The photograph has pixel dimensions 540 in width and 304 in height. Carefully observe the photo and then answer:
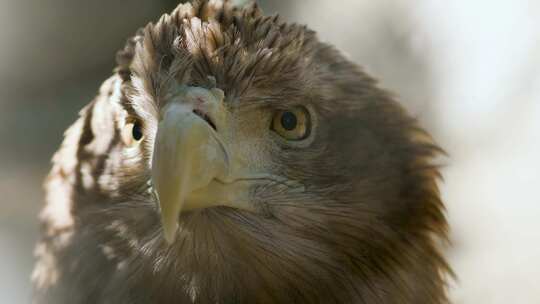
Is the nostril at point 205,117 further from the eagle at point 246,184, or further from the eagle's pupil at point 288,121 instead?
the eagle's pupil at point 288,121

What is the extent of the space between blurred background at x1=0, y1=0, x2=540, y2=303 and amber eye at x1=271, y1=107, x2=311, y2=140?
0.38 metres

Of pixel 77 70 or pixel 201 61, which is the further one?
pixel 77 70

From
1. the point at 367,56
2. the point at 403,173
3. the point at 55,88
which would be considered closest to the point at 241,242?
the point at 403,173

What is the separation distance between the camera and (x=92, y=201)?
1.53m

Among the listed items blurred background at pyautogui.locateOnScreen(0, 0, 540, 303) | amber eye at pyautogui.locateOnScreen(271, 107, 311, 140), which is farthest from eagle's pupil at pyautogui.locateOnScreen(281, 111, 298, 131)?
blurred background at pyautogui.locateOnScreen(0, 0, 540, 303)

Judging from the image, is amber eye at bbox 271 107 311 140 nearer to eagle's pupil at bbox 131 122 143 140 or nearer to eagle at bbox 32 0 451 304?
eagle at bbox 32 0 451 304

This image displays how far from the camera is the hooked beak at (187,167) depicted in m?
1.17

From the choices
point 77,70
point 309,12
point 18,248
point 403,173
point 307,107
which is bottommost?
point 18,248

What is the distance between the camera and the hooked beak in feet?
3.84

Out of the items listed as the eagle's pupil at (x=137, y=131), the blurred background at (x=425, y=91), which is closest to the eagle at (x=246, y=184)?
the eagle's pupil at (x=137, y=131)

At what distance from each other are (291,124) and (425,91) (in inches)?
38.2

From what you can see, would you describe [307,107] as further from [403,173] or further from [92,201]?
[92,201]

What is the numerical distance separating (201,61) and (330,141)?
268mm

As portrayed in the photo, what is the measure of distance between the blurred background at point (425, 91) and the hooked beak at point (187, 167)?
1.61 feet
